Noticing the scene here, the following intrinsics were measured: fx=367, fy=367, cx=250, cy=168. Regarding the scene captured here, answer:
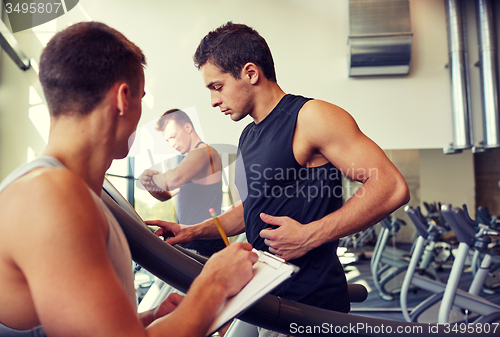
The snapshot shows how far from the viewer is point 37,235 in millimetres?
446

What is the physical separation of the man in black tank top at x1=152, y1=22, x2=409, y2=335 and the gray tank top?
41cm

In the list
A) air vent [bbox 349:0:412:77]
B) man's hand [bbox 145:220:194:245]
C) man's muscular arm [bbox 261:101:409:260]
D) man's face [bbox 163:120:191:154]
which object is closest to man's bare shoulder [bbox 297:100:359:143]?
man's muscular arm [bbox 261:101:409:260]

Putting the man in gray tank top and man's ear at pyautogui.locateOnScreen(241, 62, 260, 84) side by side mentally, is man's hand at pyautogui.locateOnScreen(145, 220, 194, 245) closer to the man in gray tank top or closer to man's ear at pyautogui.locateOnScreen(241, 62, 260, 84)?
the man in gray tank top

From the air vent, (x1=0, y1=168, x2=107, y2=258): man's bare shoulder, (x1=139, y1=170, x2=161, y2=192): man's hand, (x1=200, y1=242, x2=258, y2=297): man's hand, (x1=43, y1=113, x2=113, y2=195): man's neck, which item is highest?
the air vent

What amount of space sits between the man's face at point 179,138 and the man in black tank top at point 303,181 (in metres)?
0.96

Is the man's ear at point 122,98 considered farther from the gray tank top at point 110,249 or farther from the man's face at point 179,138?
the man's face at point 179,138

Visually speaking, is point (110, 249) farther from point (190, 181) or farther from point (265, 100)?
point (190, 181)

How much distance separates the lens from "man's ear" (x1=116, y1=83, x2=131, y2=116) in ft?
1.95

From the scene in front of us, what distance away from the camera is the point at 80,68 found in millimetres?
568

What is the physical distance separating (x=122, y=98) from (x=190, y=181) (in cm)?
134

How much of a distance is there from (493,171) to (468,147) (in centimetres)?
62

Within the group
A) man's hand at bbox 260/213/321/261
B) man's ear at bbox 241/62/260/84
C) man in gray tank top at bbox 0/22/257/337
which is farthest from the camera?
man's ear at bbox 241/62/260/84

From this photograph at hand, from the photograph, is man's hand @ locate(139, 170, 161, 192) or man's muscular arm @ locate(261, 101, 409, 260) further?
man's hand @ locate(139, 170, 161, 192)

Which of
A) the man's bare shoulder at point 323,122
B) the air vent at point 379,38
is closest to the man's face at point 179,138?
the man's bare shoulder at point 323,122
